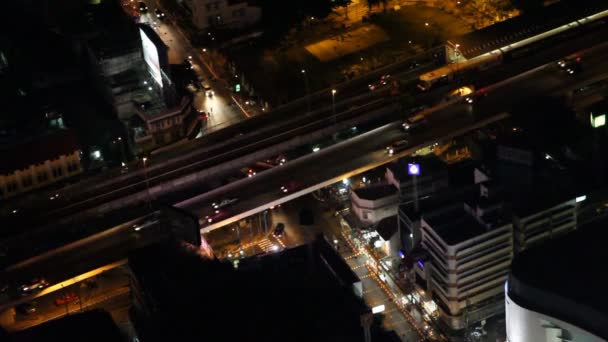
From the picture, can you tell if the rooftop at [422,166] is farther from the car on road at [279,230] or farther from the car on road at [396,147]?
the car on road at [279,230]

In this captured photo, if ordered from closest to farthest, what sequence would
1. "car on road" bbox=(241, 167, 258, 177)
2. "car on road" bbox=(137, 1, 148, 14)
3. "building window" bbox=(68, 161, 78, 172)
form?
1. "car on road" bbox=(241, 167, 258, 177)
2. "building window" bbox=(68, 161, 78, 172)
3. "car on road" bbox=(137, 1, 148, 14)

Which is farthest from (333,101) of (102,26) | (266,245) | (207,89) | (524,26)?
(102,26)

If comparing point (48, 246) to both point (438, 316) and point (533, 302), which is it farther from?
point (533, 302)

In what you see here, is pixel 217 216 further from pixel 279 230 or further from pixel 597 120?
pixel 597 120

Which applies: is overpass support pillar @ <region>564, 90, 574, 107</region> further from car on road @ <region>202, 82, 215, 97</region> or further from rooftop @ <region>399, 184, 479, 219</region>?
car on road @ <region>202, 82, 215, 97</region>

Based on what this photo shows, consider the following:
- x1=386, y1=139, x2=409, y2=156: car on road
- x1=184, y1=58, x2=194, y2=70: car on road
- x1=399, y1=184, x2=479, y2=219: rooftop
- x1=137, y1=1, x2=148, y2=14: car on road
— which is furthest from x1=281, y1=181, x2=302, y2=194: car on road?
x1=137, y1=1, x2=148, y2=14: car on road

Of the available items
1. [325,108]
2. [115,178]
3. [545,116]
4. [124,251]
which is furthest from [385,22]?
[124,251]

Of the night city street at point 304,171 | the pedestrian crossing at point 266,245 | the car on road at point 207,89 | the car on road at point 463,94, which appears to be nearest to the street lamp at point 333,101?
the night city street at point 304,171
